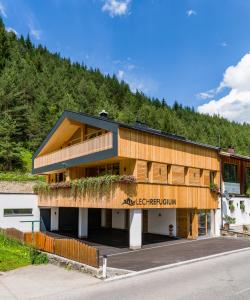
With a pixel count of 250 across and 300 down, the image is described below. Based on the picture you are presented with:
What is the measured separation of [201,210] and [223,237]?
2.51 meters

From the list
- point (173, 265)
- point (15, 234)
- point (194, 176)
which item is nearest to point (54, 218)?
point (15, 234)

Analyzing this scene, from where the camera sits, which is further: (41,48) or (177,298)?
(41,48)

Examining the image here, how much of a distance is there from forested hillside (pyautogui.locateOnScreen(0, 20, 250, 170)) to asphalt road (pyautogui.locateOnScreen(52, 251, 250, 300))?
3791 cm

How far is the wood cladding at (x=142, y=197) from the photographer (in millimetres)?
21266

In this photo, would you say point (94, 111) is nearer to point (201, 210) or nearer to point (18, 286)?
point (201, 210)

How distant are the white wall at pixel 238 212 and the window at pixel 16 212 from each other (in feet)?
55.9

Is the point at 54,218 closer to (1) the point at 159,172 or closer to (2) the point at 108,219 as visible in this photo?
(2) the point at 108,219

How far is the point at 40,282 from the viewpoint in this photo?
14.9 m

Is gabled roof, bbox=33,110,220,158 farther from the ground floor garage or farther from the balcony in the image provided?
the ground floor garage

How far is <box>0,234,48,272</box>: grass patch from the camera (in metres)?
18.2

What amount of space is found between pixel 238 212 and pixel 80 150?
14.4 meters

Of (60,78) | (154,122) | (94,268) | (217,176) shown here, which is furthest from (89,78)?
(94,268)

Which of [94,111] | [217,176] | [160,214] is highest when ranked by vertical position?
[94,111]

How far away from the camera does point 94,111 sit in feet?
251
